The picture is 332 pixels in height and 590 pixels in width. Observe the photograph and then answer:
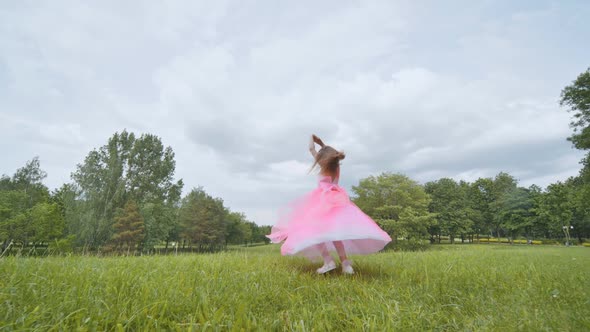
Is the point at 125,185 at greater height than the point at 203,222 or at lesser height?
greater

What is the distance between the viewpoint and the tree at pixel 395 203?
2991cm

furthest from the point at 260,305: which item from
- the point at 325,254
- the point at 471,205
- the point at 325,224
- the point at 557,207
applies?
the point at 471,205

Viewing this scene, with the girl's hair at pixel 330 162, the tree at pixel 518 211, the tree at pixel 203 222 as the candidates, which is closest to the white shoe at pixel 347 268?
the girl's hair at pixel 330 162

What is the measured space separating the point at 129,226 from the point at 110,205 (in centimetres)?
340

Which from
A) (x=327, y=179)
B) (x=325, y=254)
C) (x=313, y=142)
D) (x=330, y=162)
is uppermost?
(x=313, y=142)

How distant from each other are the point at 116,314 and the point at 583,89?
32.4 meters

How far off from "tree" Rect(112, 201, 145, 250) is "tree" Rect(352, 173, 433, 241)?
25993 millimetres

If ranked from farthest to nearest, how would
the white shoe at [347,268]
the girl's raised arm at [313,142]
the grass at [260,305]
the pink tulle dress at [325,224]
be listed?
the girl's raised arm at [313,142], the white shoe at [347,268], the pink tulle dress at [325,224], the grass at [260,305]

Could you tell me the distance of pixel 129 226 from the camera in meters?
31.7

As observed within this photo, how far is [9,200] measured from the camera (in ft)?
107

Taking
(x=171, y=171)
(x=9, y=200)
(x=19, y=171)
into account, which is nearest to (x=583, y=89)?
(x=171, y=171)

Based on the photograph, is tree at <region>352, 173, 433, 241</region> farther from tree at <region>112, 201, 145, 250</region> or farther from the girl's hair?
the girl's hair

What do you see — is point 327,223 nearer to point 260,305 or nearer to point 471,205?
point 260,305

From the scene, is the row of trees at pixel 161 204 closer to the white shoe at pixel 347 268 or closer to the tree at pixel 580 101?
the tree at pixel 580 101
